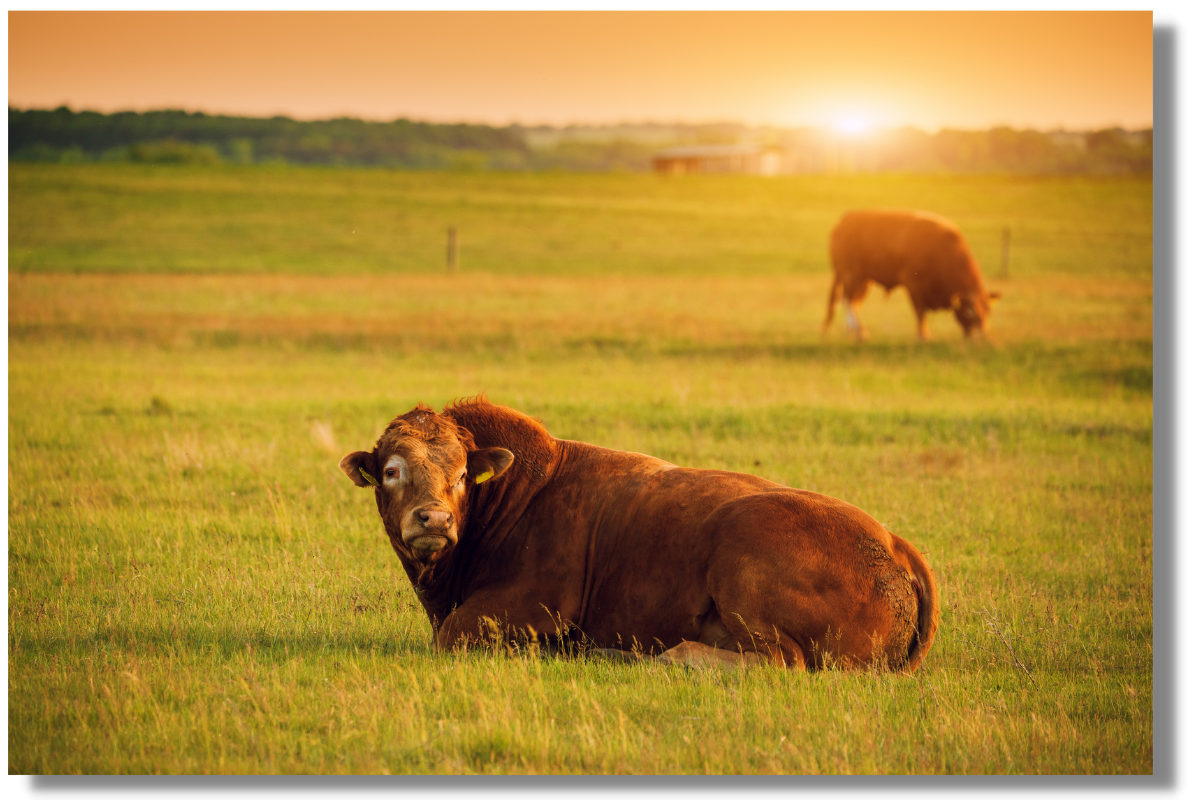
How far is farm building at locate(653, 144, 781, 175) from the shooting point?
114m

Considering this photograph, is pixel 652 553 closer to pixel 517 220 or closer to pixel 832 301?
pixel 832 301

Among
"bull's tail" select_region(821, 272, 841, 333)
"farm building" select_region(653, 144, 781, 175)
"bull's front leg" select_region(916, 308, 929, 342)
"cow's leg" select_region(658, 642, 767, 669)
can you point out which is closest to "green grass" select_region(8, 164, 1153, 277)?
"bull's tail" select_region(821, 272, 841, 333)

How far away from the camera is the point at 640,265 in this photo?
44.4 m

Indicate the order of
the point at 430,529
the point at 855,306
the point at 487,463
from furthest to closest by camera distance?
the point at 855,306 → the point at 487,463 → the point at 430,529

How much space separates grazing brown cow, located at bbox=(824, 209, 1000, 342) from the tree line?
207 ft

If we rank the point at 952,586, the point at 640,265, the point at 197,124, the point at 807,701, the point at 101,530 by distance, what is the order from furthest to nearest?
the point at 197,124 < the point at 640,265 < the point at 101,530 < the point at 952,586 < the point at 807,701

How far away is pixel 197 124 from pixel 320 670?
137 metres

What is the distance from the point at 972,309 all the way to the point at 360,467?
65.7 ft

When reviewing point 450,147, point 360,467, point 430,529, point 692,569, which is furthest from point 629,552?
point 450,147

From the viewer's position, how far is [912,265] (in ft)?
80.4

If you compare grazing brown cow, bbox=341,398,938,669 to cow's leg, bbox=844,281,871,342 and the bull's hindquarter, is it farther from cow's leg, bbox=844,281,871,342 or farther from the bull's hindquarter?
cow's leg, bbox=844,281,871,342

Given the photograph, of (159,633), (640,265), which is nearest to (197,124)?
(640,265)
